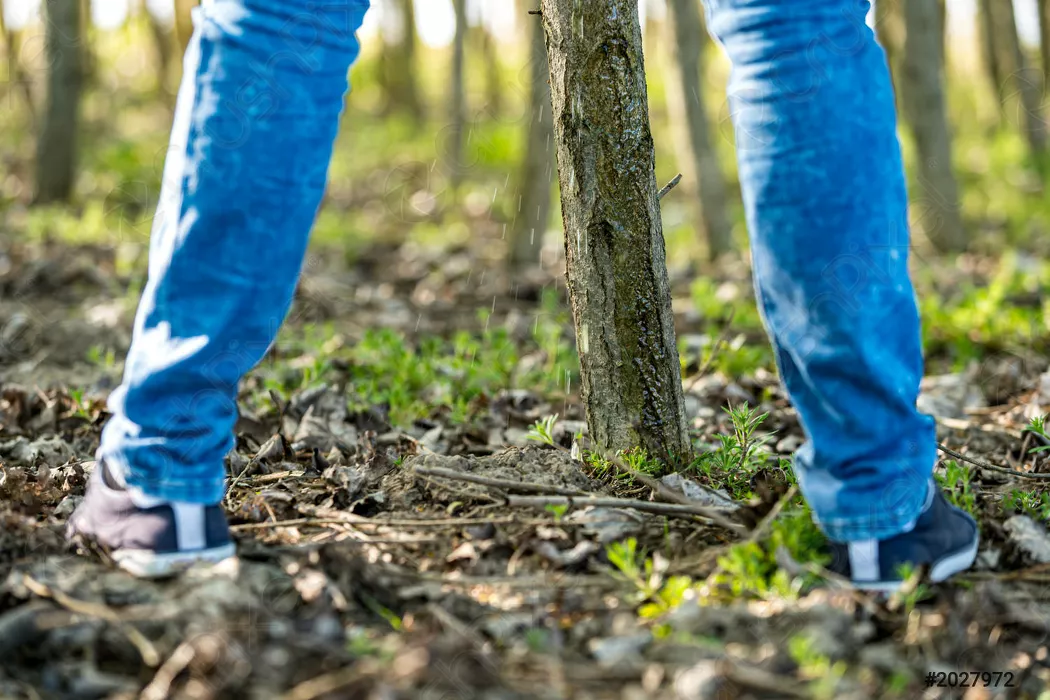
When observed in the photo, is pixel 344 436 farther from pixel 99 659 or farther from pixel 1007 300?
pixel 1007 300

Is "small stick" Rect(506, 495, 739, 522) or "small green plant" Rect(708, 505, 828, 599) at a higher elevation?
"small stick" Rect(506, 495, 739, 522)

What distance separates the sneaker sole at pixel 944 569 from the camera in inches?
73.1

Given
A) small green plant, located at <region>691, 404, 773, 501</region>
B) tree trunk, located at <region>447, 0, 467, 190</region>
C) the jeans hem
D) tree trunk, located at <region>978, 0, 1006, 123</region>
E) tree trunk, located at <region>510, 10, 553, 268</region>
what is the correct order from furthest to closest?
tree trunk, located at <region>978, 0, 1006, 123</region> → tree trunk, located at <region>447, 0, 467, 190</region> → tree trunk, located at <region>510, 10, 553, 268</region> → small green plant, located at <region>691, 404, 773, 501</region> → the jeans hem

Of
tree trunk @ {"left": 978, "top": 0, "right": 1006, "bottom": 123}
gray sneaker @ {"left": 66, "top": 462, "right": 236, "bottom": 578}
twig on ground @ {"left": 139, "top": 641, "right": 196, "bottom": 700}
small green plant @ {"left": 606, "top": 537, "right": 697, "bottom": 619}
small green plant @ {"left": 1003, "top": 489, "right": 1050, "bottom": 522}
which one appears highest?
tree trunk @ {"left": 978, "top": 0, "right": 1006, "bottom": 123}

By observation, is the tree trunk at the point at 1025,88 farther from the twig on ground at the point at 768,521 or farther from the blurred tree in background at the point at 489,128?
the twig on ground at the point at 768,521

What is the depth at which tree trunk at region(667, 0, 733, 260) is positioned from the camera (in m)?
6.76

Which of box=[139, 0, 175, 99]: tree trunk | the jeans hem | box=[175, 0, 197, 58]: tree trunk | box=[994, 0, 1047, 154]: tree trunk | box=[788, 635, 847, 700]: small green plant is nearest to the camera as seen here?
box=[788, 635, 847, 700]: small green plant

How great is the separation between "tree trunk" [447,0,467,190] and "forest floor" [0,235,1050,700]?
Answer: 664 cm

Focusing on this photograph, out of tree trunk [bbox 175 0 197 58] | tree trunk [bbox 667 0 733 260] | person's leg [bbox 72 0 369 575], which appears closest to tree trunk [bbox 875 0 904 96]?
tree trunk [bbox 667 0 733 260]

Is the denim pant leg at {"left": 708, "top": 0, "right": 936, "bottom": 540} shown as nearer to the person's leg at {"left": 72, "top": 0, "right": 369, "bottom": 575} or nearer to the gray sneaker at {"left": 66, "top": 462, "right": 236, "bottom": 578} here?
the person's leg at {"left": 72, "top": 0, "right": 369, "bottom": 575}

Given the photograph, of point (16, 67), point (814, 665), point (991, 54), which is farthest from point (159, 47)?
point (814, 665)

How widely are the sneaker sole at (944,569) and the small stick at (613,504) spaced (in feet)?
1.16

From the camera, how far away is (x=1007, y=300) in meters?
5.46

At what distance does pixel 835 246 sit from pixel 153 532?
4.39 ft
